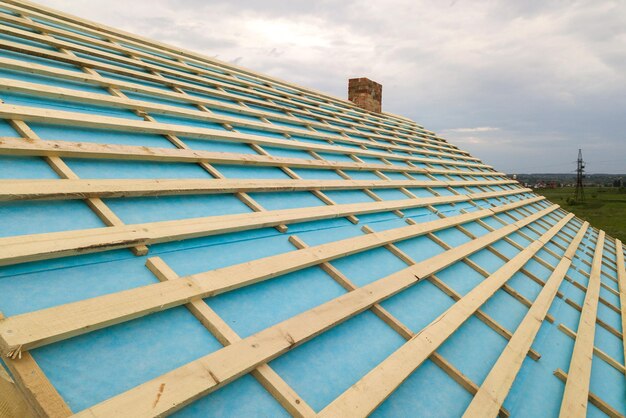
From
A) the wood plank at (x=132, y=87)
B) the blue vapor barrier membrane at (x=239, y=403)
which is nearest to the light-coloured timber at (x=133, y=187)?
the blue vapor barrier membrane at (x=239, y=403)

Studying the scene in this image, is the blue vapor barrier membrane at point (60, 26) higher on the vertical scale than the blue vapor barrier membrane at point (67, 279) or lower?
higher

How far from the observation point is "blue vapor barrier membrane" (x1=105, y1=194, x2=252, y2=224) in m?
2.10

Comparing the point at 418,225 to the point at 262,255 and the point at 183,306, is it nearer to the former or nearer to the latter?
the point at 262,255

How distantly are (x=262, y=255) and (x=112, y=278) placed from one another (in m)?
0.91

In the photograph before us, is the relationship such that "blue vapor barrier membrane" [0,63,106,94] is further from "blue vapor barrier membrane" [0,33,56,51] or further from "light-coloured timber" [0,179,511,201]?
"light-coloured timber" [0,179,511,201]

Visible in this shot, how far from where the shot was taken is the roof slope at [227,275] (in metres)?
1.42

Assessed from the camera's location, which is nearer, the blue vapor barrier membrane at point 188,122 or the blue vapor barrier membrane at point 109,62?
the blue vapor barrier membrane at point 188,122

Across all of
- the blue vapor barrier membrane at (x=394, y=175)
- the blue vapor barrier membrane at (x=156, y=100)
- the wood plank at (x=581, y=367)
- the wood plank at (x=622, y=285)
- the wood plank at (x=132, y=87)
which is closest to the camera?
the wood plank at (x=581, y=367)

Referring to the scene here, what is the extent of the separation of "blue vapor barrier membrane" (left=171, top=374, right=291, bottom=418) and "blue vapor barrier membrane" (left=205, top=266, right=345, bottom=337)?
0.26 meters

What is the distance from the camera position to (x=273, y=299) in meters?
2.06

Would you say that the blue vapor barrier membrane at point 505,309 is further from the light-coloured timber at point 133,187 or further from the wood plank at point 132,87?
the wood plank at point 132,87

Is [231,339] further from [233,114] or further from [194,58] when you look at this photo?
[194,58]

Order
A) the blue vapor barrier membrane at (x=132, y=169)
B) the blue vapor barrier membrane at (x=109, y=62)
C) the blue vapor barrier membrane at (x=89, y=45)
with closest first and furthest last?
1. the blue vapor barrier membrane at (x=132, y=169)
2. the blue vapor barrier membrane at (x=109, y=62)
3. the blue vapor barrier membrane at (x=89, y=45)

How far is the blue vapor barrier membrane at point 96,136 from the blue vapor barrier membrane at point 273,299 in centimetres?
152
